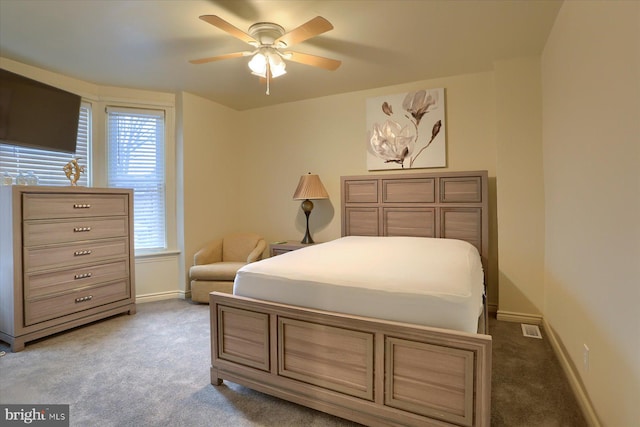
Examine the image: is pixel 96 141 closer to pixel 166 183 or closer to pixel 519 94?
pixel 166 183

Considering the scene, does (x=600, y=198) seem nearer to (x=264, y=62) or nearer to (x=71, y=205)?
(x=264, y=62)

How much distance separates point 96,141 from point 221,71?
1.76 m

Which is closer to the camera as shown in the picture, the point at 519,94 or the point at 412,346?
the point at 412,346

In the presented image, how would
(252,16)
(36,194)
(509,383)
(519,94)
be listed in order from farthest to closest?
(519,94)
(36,194)
(252,16)
(509,383)

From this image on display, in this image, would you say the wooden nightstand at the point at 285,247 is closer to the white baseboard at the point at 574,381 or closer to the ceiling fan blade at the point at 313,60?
the ceiling fan blade at the point at 313,60

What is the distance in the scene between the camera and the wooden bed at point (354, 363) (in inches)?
53.8

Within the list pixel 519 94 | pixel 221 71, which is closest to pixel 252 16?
pixel 221 71

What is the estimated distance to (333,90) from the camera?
156 inches

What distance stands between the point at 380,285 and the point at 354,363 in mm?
414


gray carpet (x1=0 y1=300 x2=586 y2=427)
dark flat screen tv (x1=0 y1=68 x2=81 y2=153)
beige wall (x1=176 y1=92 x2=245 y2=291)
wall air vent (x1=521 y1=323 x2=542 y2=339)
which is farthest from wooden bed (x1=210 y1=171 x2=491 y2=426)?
dark flat screen tv (x1=0 y1=68 x2=81 y2=153)

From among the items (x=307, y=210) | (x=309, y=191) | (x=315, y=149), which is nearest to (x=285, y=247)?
(x=307, y=210)

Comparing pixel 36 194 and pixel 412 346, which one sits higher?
pixel 36 194

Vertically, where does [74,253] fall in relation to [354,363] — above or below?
above

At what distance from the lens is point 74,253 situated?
2.98 metres
